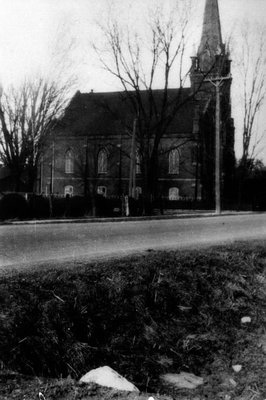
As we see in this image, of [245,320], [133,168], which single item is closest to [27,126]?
[133,168]

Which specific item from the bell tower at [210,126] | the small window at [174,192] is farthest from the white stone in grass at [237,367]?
the small window at [174,192]

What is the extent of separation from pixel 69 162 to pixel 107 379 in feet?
167

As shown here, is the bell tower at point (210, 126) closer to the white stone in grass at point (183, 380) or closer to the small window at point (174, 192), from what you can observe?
the small window at point (174, 192)

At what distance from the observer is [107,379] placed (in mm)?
4125

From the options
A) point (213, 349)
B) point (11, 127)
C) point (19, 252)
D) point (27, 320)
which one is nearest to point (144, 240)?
point (19, 252)

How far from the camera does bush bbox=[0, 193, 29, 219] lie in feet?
58.1

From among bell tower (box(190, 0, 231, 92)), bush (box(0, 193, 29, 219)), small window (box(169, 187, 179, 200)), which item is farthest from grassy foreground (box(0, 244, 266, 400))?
small window (box(169, 187, 179, 200))

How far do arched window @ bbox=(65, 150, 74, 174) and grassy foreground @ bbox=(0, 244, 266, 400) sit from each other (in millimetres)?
47924

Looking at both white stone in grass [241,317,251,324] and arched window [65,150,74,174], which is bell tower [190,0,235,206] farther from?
white stone in grass [241,317,251,324]

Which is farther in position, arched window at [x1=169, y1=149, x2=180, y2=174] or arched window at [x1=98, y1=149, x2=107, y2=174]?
arched window at [x1=98, y1=149, x2=107, y2=174]

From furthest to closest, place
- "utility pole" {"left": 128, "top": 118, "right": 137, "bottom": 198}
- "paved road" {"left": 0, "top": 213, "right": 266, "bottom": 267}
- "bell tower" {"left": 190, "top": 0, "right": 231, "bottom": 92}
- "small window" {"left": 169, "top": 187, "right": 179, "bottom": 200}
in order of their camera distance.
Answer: "small window" {"left": 169, "top": 187, "right": 179, "bottom": 200} < "bell tower" {"left": 190, "top": 0, "right": 231, "bottom": 92} < "utility pole" {"left": 128, "top": 118, "right": 137, "bottom": 198} < "paved road" {"left": 0, "top": 213, "right": 266, "bottom": 267}

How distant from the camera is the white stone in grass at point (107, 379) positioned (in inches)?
158

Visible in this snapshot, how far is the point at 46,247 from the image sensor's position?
8.19 m

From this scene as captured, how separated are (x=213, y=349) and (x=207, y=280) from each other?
1.21 m
